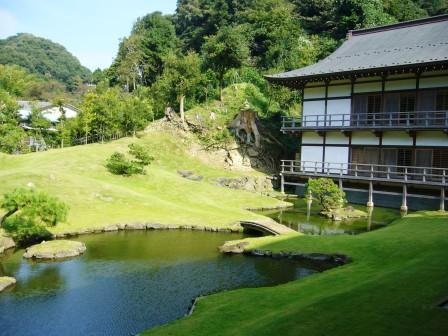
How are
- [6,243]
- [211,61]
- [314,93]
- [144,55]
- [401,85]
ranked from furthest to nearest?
[144,55], [211,61], [314,93], [401,85], [6,243]

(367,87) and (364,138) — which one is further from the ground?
(367,87)

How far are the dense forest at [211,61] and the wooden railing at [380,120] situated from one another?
1350 cm

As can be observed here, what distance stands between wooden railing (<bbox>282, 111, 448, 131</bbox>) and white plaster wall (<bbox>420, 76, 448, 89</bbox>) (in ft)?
7.43

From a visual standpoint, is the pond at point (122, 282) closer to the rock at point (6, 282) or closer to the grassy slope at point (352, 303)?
the rock at point (6, 282)

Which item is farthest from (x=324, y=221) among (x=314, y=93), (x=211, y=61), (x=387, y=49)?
(x=211, y=61)

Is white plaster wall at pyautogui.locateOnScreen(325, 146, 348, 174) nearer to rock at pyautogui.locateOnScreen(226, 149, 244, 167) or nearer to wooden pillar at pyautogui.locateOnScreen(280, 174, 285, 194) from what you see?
wooden pillar at pyautogui.locateOnScreen(280, 174, 285, 194)

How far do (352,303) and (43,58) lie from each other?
16613cm

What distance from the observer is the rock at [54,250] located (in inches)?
818

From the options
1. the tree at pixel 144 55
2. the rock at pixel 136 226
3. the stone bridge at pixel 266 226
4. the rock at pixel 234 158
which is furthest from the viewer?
the tree at pixel 144 55

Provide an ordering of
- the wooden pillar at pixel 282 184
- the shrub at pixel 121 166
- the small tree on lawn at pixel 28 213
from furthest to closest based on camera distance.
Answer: the wooden pillar at pixel 282 184 → the shrub at pixel 121 166 → the small tree on lawn at pixel 28 213

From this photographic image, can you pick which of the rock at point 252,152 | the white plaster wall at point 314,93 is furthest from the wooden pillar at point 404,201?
the rock at point 252,152

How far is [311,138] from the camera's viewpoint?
4297 centimetres

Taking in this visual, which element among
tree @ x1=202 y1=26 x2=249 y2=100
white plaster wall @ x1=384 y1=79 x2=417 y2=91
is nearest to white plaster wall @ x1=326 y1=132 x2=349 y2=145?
white plaster wall @ x1=384 y1=79 x2=417 y2=91

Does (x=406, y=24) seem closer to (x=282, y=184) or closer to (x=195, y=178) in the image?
(x=282, y=184)
